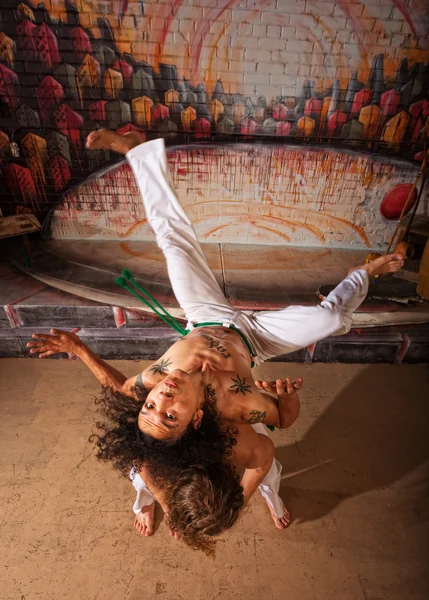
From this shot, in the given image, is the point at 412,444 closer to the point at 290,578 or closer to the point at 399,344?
the point at 399,344

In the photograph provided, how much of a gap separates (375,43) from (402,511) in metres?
3.75

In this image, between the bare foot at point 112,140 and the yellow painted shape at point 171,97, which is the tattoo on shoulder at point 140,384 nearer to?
the bare foot at point 112,140

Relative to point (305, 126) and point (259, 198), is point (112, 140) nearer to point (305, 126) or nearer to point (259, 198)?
point (259, 198)

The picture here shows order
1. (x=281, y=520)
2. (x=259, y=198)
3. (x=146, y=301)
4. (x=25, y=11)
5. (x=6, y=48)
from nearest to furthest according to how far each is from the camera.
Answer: (x=281, y=520) → (x=146, y=301) → (x=25, y=11) → (x=6, y=48) → (x=259, y=198)

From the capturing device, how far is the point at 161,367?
1.74 metres

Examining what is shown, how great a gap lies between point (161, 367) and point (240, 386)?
16.6 inches

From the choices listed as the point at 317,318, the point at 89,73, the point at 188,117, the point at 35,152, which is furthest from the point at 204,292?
the point at 35,152

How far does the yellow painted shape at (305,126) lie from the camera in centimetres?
331

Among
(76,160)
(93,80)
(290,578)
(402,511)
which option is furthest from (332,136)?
(290,578)

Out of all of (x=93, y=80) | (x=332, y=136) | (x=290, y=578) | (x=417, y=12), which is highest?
(x=417, y=12)

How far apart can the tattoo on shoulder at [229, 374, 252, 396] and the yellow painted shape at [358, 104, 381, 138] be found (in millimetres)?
2984

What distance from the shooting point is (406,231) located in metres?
2.96

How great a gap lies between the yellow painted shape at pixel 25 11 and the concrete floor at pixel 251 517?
10.3 feet

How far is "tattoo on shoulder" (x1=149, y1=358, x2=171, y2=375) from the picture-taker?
5.63 feet
